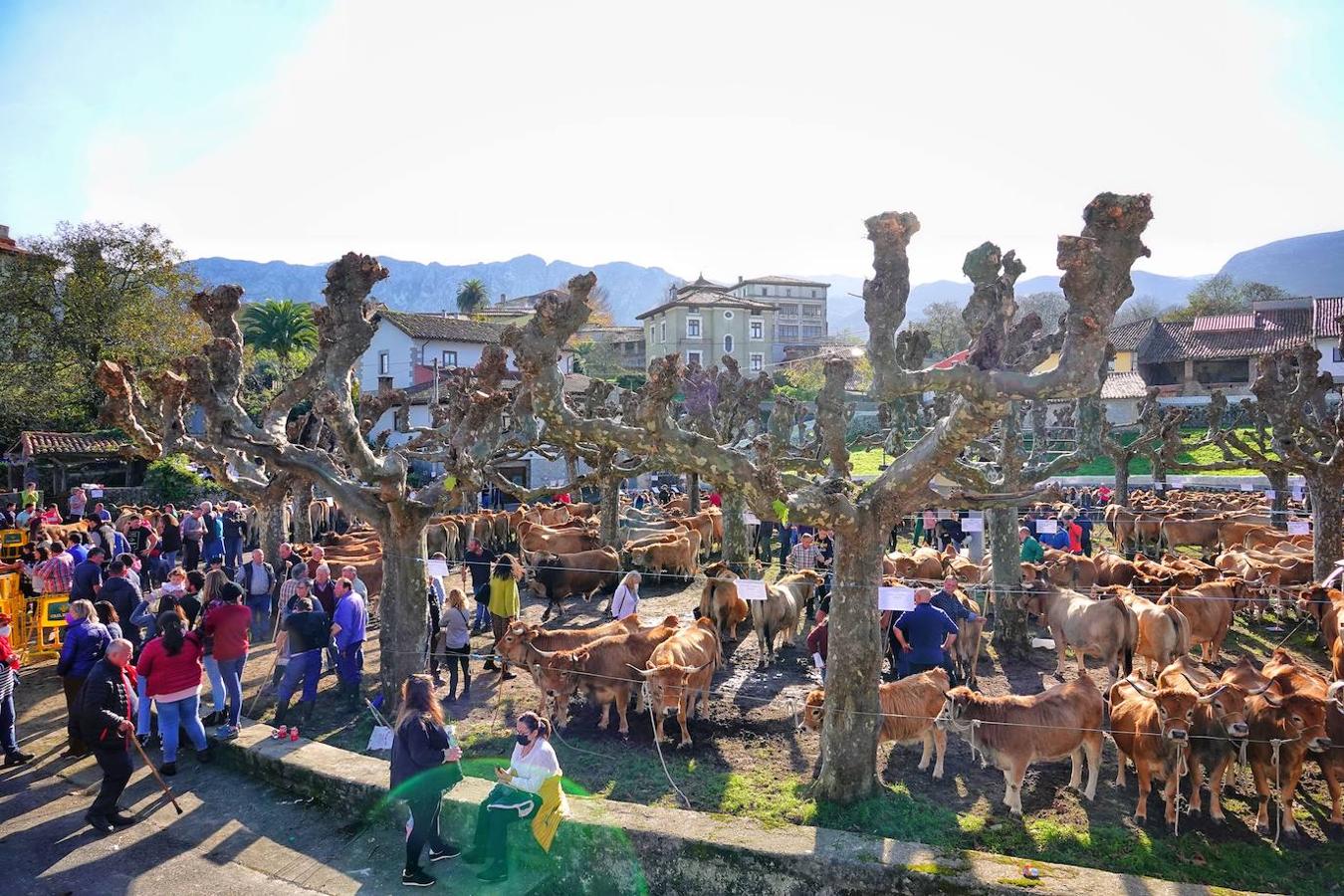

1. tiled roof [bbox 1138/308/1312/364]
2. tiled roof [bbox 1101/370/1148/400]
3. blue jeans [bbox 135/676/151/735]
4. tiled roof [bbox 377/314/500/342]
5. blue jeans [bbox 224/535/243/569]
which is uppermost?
tiled roof [bbox 377/314/500/342]

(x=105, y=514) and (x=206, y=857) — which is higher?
(x=105, y=514)

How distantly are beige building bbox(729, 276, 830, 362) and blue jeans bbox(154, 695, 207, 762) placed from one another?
89.5 meters

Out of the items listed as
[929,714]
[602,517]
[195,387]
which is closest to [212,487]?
[602,517]

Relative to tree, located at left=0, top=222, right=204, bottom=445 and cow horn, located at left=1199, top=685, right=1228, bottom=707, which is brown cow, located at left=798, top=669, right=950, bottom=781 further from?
tree, located at left=0, top=222, right=204, bottom=445

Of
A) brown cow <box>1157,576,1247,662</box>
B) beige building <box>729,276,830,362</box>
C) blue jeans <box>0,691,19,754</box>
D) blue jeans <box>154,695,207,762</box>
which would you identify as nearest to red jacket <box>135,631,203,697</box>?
blue jeans <box>154,695,207,762</box>

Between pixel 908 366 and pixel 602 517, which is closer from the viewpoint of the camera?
pixel 908 366

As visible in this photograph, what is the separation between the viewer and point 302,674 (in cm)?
1105

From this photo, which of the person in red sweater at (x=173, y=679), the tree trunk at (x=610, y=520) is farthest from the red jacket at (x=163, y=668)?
the tree trunk at (x=610, y=520)

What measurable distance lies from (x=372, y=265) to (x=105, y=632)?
548 cm

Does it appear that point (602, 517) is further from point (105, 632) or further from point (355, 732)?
point (105, 632)

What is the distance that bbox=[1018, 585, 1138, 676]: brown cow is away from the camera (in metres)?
12.2

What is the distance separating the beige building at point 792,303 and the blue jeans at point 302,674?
8779 centimetres

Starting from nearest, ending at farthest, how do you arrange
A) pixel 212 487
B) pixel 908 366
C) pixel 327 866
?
pixel 327 866
pixel 908 366
pixel 212 487

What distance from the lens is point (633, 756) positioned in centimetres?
1009
